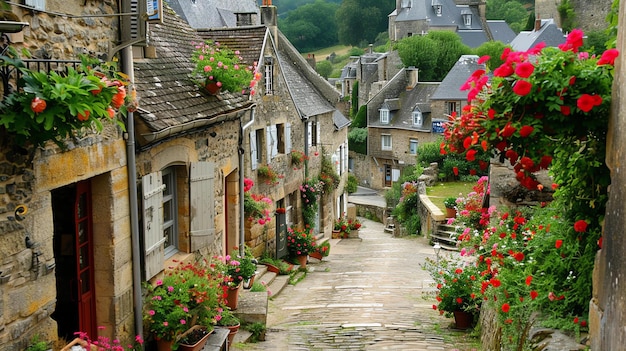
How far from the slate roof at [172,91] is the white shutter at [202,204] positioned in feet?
1.97

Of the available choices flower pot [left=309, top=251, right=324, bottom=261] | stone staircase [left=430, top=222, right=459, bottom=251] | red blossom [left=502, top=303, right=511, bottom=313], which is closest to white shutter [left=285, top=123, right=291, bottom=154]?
flower pot [left=309, top=251, right=324, bottom=261]

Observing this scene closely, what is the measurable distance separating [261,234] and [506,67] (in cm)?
936

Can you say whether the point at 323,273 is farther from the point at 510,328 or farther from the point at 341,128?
the point at 341,128

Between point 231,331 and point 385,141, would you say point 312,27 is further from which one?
point 231,331

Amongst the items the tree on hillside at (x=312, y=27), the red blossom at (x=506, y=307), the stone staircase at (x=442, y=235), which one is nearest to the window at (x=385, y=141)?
the stone staircase at (x=442, y=235)

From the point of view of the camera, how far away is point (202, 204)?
8367mm

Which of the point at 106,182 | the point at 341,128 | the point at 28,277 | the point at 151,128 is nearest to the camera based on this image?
the point at 28,277

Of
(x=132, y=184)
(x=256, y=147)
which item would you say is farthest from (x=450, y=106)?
(x=132, y=184)

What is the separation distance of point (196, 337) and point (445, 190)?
68.3ft

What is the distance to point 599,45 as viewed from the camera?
41.4 metres

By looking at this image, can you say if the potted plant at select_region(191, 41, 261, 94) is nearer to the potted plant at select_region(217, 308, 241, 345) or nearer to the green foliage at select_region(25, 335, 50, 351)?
the potted plant at select_region(217, 308, 241, 345)

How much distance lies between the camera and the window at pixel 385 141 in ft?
142

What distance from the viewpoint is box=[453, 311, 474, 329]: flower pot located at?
9102 mm

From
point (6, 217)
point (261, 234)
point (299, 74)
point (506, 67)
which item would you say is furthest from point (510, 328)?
point (299, 74)
